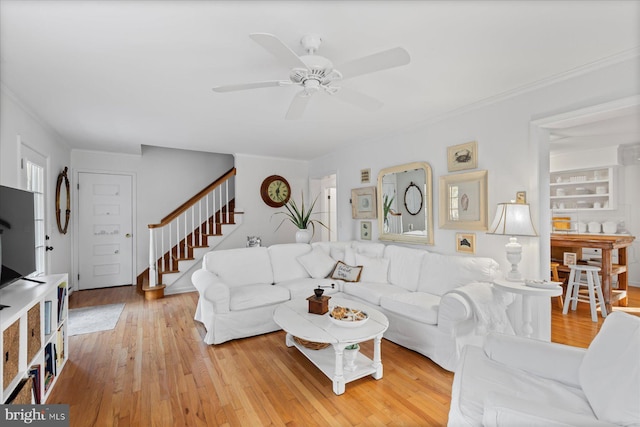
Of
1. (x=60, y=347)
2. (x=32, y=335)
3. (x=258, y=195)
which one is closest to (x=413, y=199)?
(x=258, y=195)

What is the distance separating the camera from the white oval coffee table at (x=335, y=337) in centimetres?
209

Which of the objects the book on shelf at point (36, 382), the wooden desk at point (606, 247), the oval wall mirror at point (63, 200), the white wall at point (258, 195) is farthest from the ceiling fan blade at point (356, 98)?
the oval wall mirror at point (63, 200)

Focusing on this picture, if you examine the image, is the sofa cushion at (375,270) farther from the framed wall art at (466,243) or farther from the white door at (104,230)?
the white door at (104,230)

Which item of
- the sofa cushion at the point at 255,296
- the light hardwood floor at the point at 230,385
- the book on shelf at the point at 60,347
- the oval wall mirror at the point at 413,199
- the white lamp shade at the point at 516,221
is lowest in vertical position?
the light hardwood floor at the point at 230,385

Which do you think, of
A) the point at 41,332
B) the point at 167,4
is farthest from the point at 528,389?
the point at 41,332

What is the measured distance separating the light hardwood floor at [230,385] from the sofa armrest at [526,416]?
0.81 meters

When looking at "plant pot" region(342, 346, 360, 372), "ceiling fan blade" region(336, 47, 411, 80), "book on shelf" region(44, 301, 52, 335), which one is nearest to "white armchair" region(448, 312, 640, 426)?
"plant pot" region(342, 346, 360, 372)

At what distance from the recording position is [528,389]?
1.46 m

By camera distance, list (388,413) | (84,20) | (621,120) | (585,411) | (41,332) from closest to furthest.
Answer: (585,411)
(84,20)
(388,413)
(41,332)
(621,120)

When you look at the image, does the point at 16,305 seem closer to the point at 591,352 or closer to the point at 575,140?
the point at 591,352

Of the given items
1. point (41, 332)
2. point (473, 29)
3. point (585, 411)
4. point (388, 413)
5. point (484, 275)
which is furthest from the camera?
point (484, 275)

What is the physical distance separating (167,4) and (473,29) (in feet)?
5.54

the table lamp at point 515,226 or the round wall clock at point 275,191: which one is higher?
the round wall clock at point 275,191

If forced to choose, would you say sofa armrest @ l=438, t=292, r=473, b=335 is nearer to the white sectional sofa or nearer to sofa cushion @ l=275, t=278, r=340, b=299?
the white sectional sofa
